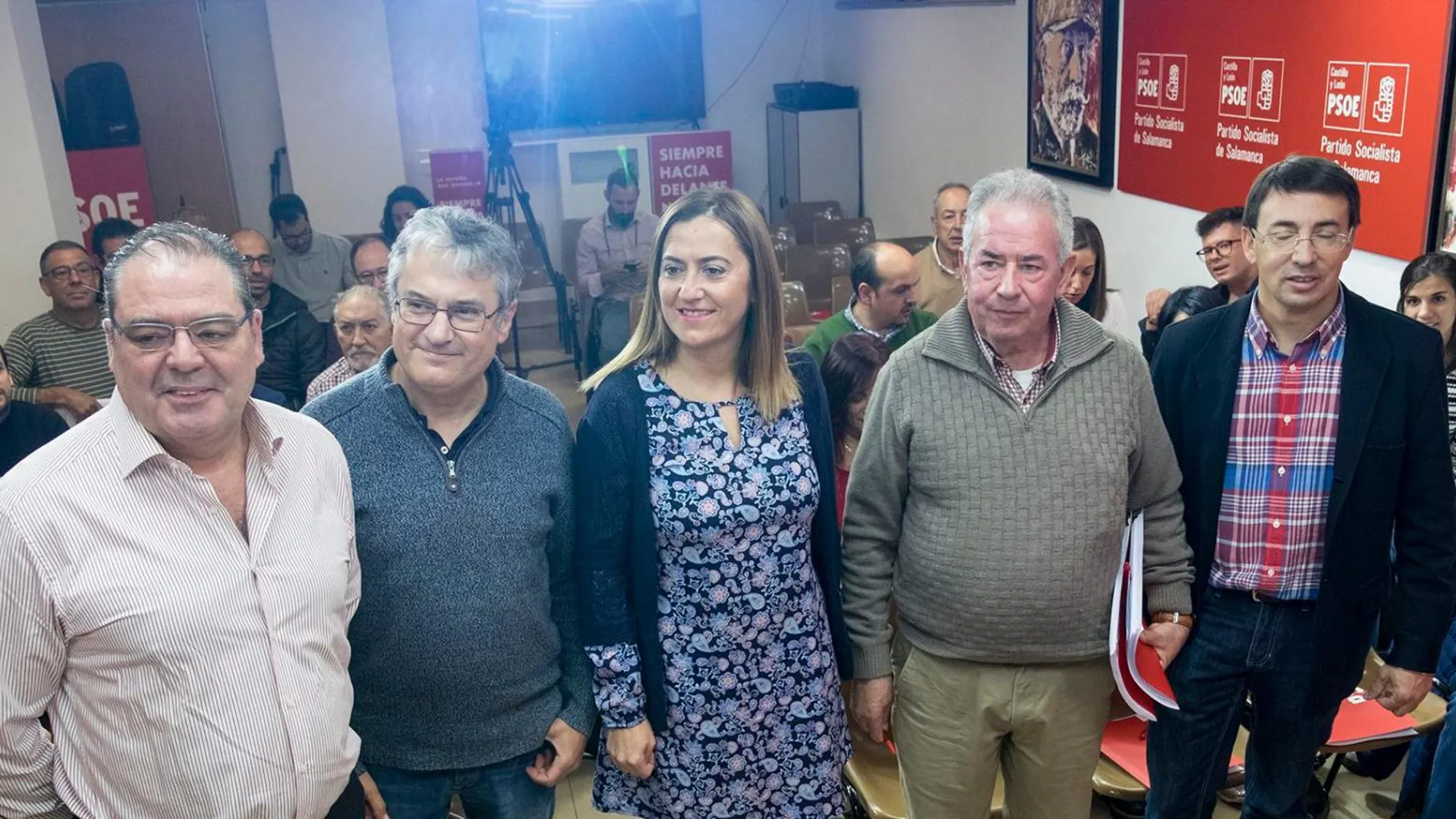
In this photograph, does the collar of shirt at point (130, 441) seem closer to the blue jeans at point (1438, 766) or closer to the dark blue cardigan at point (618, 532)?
the dark blue cardigan at point (618, 532)

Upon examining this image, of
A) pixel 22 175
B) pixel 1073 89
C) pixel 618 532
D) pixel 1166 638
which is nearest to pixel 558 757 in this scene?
pixel 618 532

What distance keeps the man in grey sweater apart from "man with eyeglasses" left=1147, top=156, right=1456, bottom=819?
4.5 inches

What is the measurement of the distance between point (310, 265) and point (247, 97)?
318 centimetres

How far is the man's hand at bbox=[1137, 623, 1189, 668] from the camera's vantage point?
197 centimetres

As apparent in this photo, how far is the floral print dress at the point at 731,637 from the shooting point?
1748 mm

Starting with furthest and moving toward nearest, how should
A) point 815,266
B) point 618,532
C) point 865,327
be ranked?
point 815,266 → point 865,327 → point 618,532

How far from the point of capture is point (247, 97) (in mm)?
8453

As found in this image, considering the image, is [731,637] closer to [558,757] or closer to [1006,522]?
[558,757]

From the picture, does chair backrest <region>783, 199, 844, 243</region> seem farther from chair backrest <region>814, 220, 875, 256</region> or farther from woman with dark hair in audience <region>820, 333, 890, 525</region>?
woman with dark hair in audience <region>820, 333, 890, 525</region>

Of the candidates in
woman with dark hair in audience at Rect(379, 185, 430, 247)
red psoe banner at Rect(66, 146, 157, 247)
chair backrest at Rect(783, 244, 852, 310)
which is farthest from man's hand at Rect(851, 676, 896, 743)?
red psoe banner at Rect(66, 146, 157, 247)

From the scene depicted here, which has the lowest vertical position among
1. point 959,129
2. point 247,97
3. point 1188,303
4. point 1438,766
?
point 1438,766

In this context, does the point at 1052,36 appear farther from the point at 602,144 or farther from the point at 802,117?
the point at 602,144

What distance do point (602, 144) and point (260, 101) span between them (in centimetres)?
268

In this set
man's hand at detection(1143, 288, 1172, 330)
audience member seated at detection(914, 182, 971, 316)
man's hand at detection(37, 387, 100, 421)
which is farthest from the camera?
audience member seated at detection(914, 182, 971, 316)
